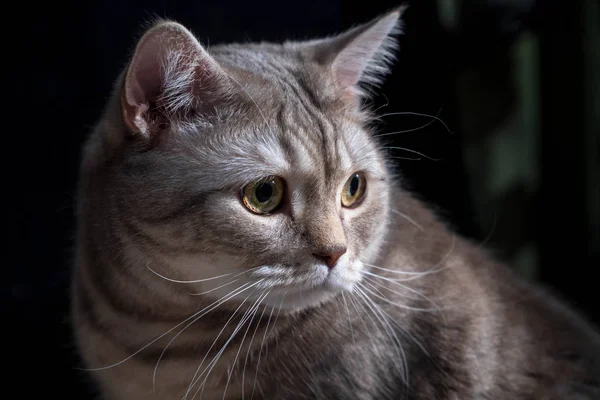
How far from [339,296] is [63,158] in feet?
3.60

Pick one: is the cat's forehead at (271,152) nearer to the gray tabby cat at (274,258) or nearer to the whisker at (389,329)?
the gray tabby cat at (274,258)

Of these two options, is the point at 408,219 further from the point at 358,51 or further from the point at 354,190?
the point at 358,51

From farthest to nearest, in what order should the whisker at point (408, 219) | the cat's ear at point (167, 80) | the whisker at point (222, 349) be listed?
the whisker at point (408, 219)
the whisker at point (222, 349)
the cat's ear at point (167, 80)

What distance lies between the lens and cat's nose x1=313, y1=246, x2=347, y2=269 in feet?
3.86

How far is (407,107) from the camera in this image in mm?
2018

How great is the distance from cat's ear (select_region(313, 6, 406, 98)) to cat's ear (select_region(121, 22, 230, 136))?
0.29 meters

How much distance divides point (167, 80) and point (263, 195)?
27 centimetres

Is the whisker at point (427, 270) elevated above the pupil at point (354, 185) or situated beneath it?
situated beneath

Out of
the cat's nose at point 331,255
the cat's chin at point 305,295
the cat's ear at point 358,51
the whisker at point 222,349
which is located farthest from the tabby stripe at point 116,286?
the cat's ear at point 358,51

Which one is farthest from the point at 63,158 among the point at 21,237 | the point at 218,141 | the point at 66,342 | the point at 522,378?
the point at 522,378

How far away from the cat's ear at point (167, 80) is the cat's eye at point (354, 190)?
→ 0.31 m

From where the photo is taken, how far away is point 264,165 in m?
1.18

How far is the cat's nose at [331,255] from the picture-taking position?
1177 millimetres

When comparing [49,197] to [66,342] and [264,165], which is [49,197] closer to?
[66,342]
